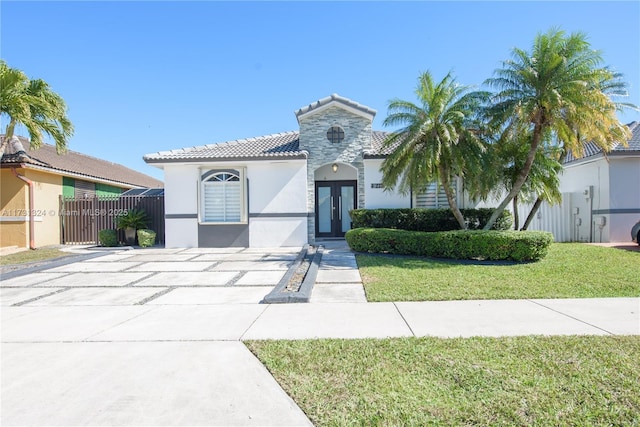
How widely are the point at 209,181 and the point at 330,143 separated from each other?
17.8 ft

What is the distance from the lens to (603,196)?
13398 millimetres

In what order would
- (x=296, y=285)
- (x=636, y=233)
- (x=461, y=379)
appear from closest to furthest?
1. (x=461, y=379)
2. (x=296, y=285)
3. (x=636, y=233)

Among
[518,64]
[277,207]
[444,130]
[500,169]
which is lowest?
[277,207]

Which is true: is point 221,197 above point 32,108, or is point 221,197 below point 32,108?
below

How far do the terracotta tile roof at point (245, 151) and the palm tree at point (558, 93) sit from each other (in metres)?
7.54

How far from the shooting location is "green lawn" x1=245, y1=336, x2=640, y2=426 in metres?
2.53

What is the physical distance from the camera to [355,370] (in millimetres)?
3260

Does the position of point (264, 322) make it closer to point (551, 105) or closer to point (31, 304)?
point (31, 304)

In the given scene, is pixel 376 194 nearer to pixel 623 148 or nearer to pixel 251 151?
pixel 251 151

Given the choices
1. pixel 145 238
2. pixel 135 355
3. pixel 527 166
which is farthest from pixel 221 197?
pixel 527 166

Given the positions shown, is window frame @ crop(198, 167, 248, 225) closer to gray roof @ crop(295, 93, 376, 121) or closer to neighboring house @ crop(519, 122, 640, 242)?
gray roof @ crop(295, 93, 376, 121)

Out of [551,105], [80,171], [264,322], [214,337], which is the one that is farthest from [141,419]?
[80,171]

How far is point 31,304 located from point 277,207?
8.76m

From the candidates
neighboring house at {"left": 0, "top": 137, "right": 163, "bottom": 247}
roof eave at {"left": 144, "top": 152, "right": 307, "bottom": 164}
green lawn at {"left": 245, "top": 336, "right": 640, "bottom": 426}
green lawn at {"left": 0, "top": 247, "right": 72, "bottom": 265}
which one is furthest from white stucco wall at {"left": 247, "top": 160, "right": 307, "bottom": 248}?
green lawn at {"left": 245, "top": 336, "right": 640, "bottom": 426}
